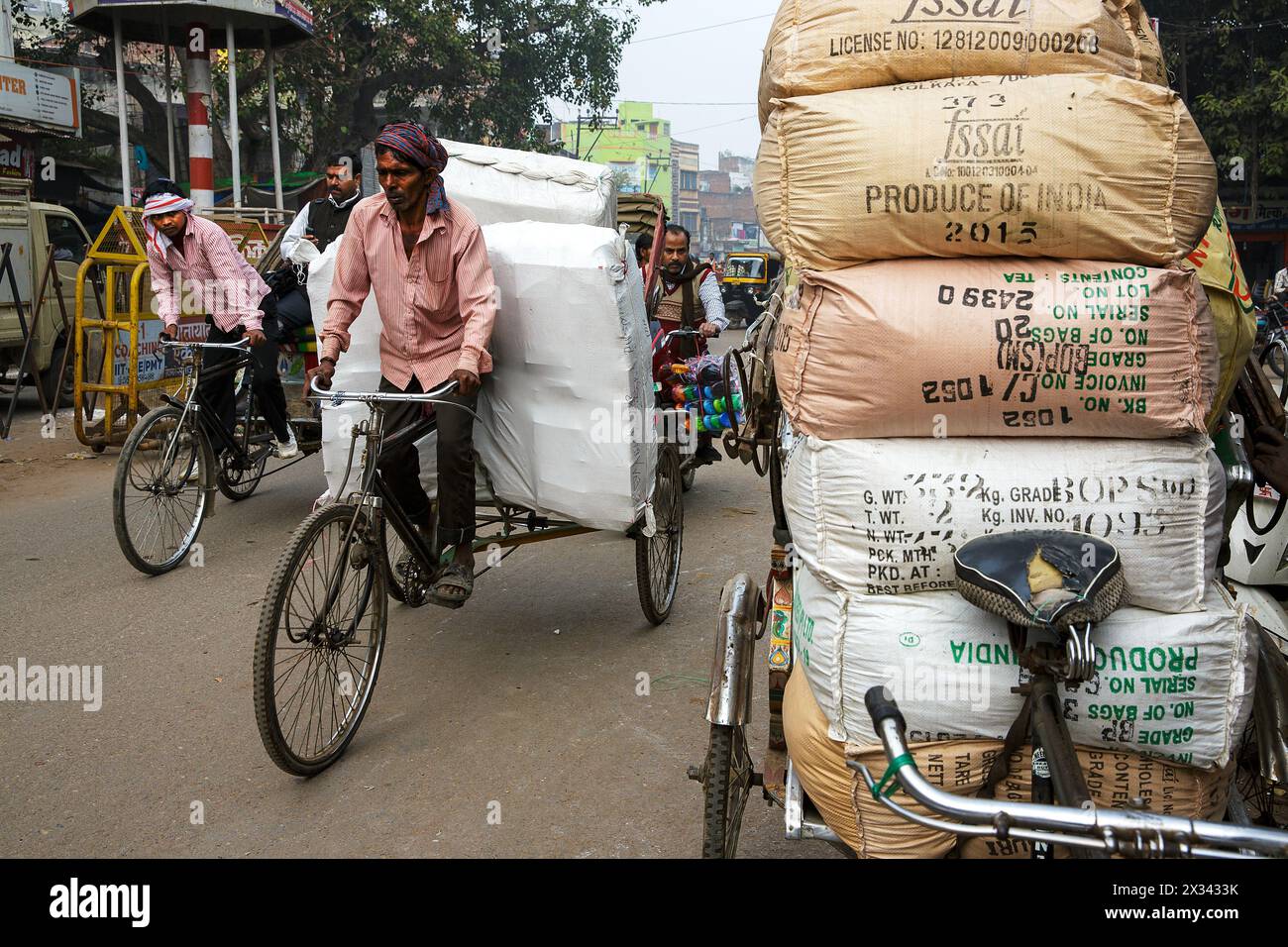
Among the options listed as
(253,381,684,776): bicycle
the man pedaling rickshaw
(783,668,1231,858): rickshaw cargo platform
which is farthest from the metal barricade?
(783,668,1231,858): rickshaw cargo platform

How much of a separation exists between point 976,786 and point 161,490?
4.71m

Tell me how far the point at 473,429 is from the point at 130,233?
537 cm

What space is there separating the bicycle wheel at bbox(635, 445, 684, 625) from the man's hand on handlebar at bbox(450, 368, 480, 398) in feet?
3.55

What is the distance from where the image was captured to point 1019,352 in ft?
7.21

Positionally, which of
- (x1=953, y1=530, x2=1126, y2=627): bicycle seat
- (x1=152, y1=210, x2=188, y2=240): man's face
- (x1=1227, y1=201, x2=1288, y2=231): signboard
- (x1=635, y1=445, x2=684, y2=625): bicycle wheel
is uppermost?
(x1=1227, y1=201, x2=1288, y2=231): signboard

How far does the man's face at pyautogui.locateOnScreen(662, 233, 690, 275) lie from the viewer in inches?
297

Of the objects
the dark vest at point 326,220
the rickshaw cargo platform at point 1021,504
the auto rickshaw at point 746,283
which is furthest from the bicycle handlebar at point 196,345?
the auto rickshaw at point 746,283

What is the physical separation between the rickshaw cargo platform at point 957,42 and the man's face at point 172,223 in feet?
15.4

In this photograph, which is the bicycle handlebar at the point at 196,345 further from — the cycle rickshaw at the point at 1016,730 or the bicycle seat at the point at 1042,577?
the bicycle seat at the point at 1042,577

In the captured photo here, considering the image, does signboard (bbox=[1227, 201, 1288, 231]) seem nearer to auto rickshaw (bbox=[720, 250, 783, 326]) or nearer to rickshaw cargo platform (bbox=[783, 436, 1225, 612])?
auto rickshaw (bbox=[720, 250, 783, 326])

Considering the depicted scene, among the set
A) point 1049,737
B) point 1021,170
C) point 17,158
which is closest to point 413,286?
point 1021,170

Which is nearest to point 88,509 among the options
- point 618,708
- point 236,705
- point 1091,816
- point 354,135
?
point 236,705

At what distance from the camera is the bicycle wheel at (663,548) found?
4762 mm

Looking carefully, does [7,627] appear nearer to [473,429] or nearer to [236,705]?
[236,705]
